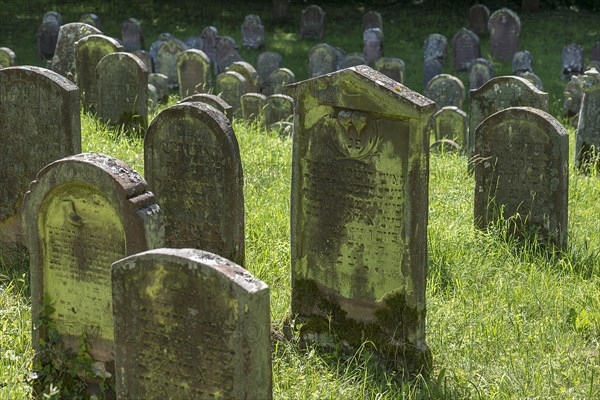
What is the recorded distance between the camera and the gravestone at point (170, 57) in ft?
57.5

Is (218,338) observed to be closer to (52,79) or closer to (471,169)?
(52,79)

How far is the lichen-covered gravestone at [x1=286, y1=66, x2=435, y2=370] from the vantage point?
568 centimetres

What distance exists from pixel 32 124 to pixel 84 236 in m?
2.29

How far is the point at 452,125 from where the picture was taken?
38.8 feet

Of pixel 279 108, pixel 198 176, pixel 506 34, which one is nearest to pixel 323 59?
pixel 506 34

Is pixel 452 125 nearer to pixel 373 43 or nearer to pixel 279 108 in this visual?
pixel 279 108

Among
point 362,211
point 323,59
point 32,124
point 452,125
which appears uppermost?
point 32,124

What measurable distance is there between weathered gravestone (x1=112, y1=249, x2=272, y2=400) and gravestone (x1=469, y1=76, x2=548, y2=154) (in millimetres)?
6254

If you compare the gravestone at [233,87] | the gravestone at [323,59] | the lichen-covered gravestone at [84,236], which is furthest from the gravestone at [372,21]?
the lichen-covered gravestone at [84,236]

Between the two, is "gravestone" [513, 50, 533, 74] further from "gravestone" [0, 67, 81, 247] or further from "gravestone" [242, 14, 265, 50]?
"gravestone" [0, 67, 81, 247]

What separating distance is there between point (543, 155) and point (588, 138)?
3398mm

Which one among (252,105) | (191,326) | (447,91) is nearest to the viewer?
(191,326)

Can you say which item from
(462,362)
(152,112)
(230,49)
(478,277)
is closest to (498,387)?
(462,362)

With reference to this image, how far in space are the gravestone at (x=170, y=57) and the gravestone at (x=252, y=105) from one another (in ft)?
15.7
